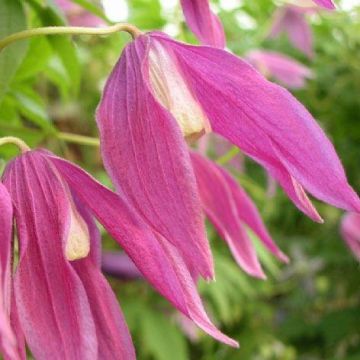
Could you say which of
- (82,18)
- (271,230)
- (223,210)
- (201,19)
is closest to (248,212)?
(223,210)

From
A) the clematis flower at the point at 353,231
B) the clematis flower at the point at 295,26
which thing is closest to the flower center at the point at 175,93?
the clematis flower at the point at 353,231

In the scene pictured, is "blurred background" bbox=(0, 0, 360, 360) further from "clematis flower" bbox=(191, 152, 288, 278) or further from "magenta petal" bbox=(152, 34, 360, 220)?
"magenta petal" bbox=(152, 34, 360, 220)

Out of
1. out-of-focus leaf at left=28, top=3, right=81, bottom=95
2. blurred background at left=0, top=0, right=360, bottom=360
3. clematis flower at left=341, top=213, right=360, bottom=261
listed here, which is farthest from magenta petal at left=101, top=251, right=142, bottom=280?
out-of-focus leaf at left=28, top=3, right=81, bottom=95

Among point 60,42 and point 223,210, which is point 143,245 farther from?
point 60,42

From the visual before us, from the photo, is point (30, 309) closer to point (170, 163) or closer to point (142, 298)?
point (170, 163)

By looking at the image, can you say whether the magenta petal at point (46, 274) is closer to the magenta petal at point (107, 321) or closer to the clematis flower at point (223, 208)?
the magenta petal at point (107, 321)
